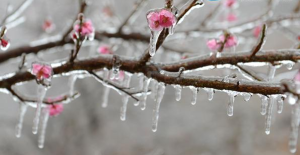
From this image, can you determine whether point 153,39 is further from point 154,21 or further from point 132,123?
point 132,123

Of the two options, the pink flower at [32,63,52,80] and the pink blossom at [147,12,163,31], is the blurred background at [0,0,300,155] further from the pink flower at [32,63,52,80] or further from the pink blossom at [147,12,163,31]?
the pink blossom at [147,12,163,31]

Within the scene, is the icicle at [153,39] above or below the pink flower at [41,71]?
above

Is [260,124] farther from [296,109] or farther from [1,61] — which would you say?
[296,109]

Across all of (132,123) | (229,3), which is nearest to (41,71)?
(229,3)

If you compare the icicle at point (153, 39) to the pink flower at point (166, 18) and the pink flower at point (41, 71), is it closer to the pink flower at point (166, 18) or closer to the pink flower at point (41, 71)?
the pink flower at point (166, 18)

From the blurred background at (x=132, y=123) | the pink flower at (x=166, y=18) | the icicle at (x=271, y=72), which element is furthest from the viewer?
the blurred background at (x=132, y=123)

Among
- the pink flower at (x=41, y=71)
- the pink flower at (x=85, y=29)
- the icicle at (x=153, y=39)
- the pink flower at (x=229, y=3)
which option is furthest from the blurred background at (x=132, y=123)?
the icicle at (x=153, y=39)

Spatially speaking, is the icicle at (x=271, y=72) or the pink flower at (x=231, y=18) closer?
the icicle at (x=271, y=72)
